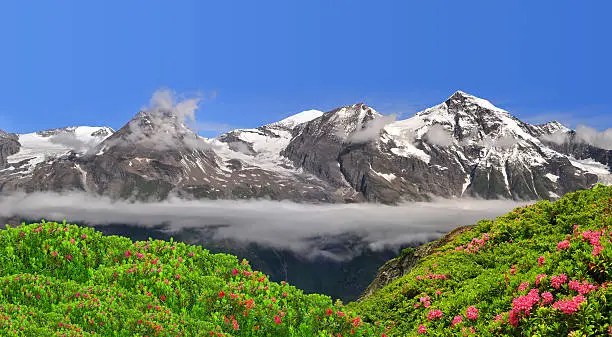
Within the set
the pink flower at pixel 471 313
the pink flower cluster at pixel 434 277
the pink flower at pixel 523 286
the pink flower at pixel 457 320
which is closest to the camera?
the pink flower at pixel 523 286

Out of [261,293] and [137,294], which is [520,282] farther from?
[137,294]

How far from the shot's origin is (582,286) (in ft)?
48.8

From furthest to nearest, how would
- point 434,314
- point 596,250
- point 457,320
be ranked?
point 434,314 < point 457,320 < point 596,250

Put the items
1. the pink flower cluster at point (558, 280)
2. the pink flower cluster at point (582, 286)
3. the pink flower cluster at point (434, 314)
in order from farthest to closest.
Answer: the pink flower cluster at point (434, 314), the pink flower cluster at point (558, 280), the pink flower cluster at point (582, 286)

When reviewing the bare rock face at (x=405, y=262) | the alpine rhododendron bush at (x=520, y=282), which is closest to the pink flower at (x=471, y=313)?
the alpine rhododendron bush at (x=520, y=282)

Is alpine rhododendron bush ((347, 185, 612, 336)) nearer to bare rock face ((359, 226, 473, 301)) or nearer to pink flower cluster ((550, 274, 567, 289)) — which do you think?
pink flower cluster ((550, 274, 567, 289))

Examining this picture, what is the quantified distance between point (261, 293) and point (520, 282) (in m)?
9.41

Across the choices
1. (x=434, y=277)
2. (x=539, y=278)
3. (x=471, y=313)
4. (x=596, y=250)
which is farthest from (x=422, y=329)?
(x=596, y=250)

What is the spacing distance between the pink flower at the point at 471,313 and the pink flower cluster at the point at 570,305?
3643mm

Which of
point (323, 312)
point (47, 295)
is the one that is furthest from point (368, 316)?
point (47, 295)

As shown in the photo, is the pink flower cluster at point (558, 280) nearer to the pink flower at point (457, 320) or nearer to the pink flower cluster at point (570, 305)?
the pink flower cluster at point (570, 305)

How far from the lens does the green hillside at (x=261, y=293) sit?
1498 cm

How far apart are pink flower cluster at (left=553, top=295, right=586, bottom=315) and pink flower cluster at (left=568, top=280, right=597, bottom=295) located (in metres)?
0.50

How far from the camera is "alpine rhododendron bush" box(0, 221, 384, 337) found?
50.1ft
